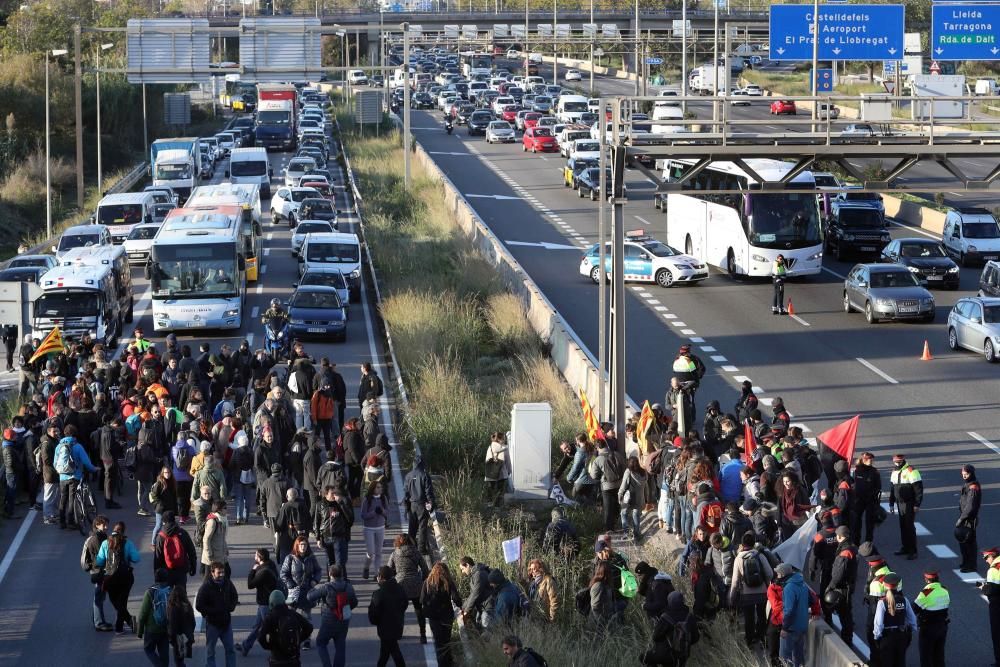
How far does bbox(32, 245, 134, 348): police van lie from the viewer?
99.5 ft

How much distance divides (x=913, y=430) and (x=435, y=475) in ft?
27.0

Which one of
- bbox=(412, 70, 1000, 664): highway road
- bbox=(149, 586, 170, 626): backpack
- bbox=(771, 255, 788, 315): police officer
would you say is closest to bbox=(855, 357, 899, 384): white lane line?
bbox=(412, 70, 1000, 664): highway road

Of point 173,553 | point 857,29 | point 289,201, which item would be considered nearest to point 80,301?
point 173,553

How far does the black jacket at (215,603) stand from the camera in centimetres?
1392

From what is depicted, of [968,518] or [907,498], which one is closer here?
[968,518]

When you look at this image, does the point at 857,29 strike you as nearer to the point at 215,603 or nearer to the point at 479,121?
the point at 215,603

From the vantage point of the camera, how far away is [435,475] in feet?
71.1

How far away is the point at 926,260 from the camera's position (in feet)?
126

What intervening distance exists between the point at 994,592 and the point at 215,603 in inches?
292

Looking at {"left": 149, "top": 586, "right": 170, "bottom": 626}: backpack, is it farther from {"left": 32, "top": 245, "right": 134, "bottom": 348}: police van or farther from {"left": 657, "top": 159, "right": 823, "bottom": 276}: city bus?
{"left": 657, "top": 159, "right": 823, "bottom": 276}: city bus

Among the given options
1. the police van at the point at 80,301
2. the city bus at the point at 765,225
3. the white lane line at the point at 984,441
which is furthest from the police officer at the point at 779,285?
the police van at the point at 80,301

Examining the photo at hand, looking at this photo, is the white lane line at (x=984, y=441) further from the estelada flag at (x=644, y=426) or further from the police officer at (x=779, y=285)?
the police officer at (x=779, y=285)

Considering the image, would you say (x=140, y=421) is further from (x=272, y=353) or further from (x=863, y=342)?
(x=863, y=342)

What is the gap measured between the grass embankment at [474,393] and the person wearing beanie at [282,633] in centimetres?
177
